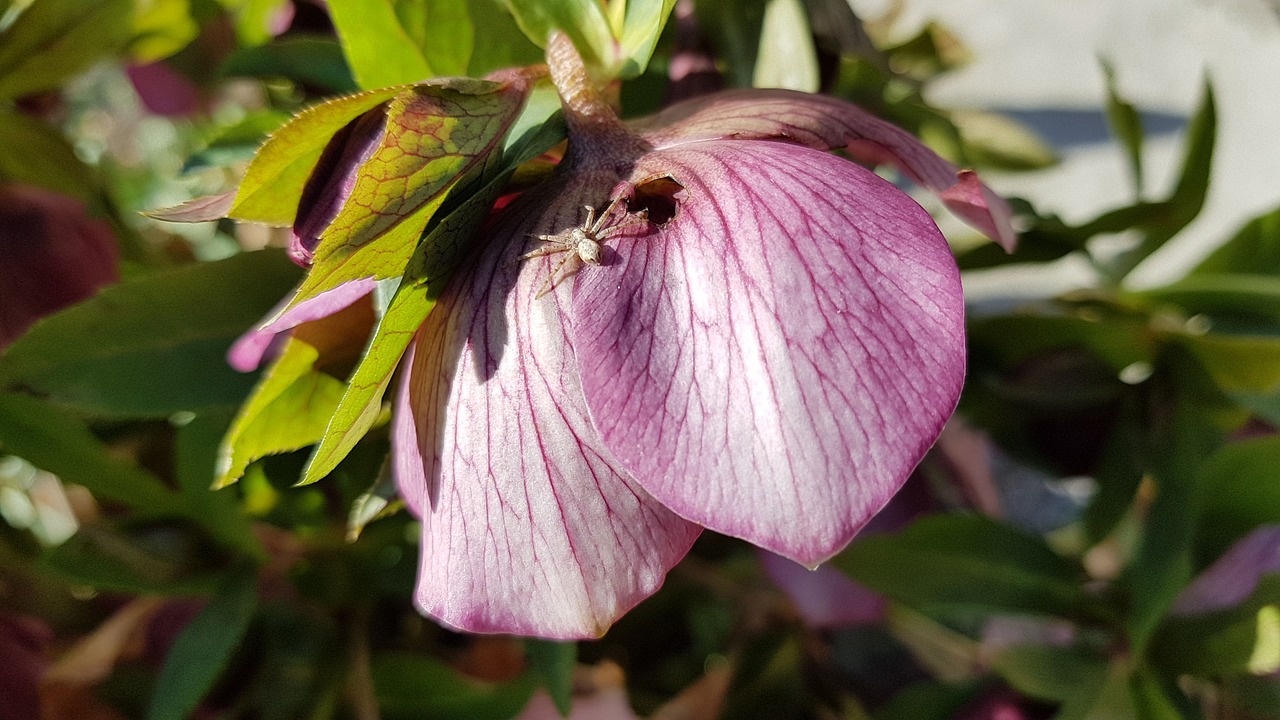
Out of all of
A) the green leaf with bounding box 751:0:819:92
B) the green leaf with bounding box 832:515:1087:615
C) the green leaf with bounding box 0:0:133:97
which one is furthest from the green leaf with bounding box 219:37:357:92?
the green leaf with bounding box 832:515:1087:615

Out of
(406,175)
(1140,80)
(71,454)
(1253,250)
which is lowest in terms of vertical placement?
(1140,80)

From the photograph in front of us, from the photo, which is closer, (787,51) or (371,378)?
(371,378)

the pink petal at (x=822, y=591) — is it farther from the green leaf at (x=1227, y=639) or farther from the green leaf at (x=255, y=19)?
the green leaf at (x=255, y=19)

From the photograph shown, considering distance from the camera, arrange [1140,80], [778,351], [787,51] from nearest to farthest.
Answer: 1. [778,351]
2. [787,51]
3. [1140,80]

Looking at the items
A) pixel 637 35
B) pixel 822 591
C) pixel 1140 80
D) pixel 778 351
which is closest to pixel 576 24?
pixel 637 35

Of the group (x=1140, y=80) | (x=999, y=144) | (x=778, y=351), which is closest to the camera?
(x=778, y=351)

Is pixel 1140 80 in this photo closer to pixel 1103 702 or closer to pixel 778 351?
pixel 1103 702

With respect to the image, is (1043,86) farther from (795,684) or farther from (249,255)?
(249,255)

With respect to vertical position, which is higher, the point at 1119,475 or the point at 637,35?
the point at 637,35
